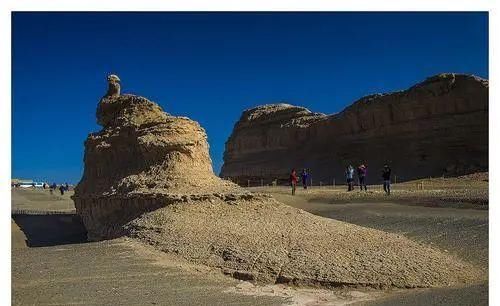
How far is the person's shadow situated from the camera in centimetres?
1602

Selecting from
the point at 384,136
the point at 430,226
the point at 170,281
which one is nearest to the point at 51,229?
the point at 170,281

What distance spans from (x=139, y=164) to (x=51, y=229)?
7293 mm

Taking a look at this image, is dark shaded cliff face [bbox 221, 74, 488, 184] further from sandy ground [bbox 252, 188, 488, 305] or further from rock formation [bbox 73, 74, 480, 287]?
rock formation [bbox 73, 74, 480, 287]

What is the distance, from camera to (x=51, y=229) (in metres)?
19.2

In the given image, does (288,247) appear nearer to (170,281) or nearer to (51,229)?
(170,281)

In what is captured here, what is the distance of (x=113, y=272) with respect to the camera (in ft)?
25.6

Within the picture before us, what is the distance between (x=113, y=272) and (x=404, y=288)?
4367 millimetres

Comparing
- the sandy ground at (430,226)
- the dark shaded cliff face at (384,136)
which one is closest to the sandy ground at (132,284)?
the sandy ground at (430,226)

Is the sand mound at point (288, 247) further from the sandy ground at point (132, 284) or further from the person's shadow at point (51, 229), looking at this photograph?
the person's shadow at point (51, 229)
